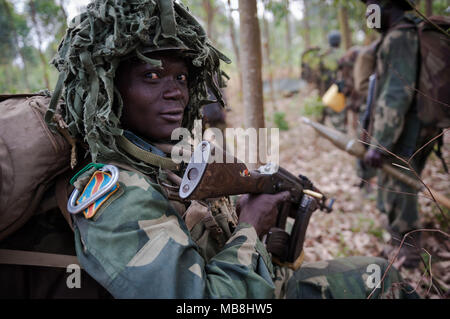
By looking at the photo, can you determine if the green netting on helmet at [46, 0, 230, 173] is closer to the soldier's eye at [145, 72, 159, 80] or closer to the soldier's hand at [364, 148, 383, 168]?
the soldier's eye at [145, 72, 159, 80]

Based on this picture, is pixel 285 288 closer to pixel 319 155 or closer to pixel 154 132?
pixel 154 132

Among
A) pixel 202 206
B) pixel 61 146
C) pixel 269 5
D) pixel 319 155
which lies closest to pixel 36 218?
pixel 61 146

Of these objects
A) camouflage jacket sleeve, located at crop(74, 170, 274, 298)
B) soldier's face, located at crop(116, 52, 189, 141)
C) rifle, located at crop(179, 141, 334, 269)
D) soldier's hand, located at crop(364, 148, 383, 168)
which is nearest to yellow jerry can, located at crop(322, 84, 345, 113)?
soldier's hand, located at crop(364, 148, 383, 168)

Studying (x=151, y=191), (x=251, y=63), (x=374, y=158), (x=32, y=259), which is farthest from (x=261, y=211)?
(x=374, y=158)

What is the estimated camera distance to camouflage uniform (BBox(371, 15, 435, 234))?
3105 mm

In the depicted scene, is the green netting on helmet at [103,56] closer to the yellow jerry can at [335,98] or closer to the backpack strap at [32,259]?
the backpack strap at [32,259]

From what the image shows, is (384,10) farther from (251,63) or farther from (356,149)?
(251,63)

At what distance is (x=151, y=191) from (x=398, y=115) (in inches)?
116

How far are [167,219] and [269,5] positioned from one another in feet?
9.80

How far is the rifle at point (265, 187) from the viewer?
1278mm

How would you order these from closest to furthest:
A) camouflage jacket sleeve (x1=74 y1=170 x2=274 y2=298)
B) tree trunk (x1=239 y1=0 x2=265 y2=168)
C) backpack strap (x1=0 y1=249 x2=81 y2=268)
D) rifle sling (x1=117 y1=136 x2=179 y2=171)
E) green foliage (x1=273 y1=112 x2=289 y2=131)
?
camouflage jacket sleeve (x1=74 y1=170 x2=274 y2=298) → backpack strap (x1=0 y1=249 x2=81 y2=268) → rifle sling (x1=117 y1=136 x2=179 y2=171) → tree trunk (x1=239 y1=0 x2=265 y2=168) → green foliage (x1=273 y1=112 x2=289 y2=131)

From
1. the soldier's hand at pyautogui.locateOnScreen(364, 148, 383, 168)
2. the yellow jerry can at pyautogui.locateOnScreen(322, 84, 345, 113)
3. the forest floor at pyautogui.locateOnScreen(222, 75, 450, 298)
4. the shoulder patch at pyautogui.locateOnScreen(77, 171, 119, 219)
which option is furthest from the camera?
the yellow jerry can at pyautogui.locateOnScreen(322, 84, 345, 113)

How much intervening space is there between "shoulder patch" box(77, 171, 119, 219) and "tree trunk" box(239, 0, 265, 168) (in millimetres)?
1531

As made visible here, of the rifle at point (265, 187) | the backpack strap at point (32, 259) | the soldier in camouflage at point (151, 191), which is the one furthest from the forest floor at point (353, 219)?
the backpack strap at point (32, 259)
